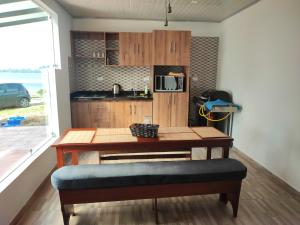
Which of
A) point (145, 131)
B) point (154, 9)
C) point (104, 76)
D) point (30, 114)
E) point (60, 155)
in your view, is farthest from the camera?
point (104, 76)

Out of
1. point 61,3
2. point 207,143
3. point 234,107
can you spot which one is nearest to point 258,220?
point 207,143

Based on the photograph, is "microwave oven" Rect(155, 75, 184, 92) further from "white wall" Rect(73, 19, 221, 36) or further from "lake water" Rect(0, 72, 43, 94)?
"lake water" Rect(0, 72, 43, 94)

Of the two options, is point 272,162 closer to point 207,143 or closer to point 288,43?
point 207,143

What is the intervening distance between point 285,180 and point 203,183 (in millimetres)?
1503

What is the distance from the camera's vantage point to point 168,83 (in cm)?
445

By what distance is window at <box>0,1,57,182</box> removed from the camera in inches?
84.7

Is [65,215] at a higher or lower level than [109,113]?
lower

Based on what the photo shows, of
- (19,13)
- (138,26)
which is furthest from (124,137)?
(138,26)

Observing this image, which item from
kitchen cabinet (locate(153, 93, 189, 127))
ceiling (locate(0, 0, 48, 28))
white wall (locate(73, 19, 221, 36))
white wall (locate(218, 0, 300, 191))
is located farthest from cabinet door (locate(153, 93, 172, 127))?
ceiling (locate(0, 0, 48, 28))

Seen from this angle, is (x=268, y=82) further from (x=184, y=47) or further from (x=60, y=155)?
(x=60, y=155)

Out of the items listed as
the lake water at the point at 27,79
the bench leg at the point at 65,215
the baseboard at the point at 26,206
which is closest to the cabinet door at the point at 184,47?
the lake water at the point at 27,79

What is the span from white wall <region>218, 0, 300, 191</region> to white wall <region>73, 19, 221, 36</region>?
0.61 m

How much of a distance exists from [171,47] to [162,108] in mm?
1255

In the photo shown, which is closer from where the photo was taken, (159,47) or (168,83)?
(159,47)
